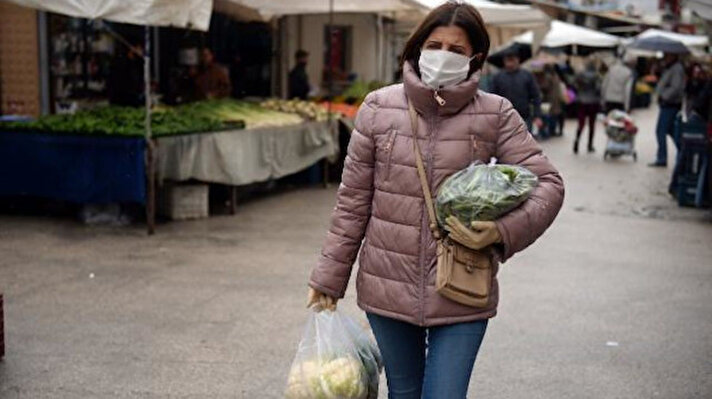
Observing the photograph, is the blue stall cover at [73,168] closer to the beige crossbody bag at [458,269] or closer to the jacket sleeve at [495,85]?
the jacket sleeve at [495,85]

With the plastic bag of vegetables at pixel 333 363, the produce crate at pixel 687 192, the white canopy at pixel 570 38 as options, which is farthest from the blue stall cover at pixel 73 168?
the white canopy at pixel 570 38

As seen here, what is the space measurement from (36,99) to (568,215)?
7482 millimetres

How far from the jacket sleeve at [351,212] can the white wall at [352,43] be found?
15.8 m

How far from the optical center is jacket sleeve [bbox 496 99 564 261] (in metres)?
3.02

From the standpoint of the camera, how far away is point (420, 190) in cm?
314

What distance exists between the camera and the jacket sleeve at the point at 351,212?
3.26m

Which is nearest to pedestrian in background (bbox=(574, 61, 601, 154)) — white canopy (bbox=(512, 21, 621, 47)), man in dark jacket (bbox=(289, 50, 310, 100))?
white canopy (bbox=(512, 21, 621, 47))

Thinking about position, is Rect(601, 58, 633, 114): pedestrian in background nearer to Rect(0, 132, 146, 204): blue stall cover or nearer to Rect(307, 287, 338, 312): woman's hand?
Rect(0, 132, 146, 204): blue stall cover

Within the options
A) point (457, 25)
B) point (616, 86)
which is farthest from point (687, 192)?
point (457, 25)

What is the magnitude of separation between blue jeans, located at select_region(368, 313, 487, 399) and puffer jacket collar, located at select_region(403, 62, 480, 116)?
28.6 inches

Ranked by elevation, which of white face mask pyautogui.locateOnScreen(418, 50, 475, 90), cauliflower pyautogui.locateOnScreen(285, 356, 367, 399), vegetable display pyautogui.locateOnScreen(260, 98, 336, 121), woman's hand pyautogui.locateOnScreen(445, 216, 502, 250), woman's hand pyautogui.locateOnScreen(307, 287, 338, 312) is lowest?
cauliflower pyautogui.locateOnScreen(285, 356, 367, 399)

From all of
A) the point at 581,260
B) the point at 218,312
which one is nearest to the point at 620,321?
the point at 581,260

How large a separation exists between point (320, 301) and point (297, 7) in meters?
11.8

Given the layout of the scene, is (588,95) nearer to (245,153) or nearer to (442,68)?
(245,153)
